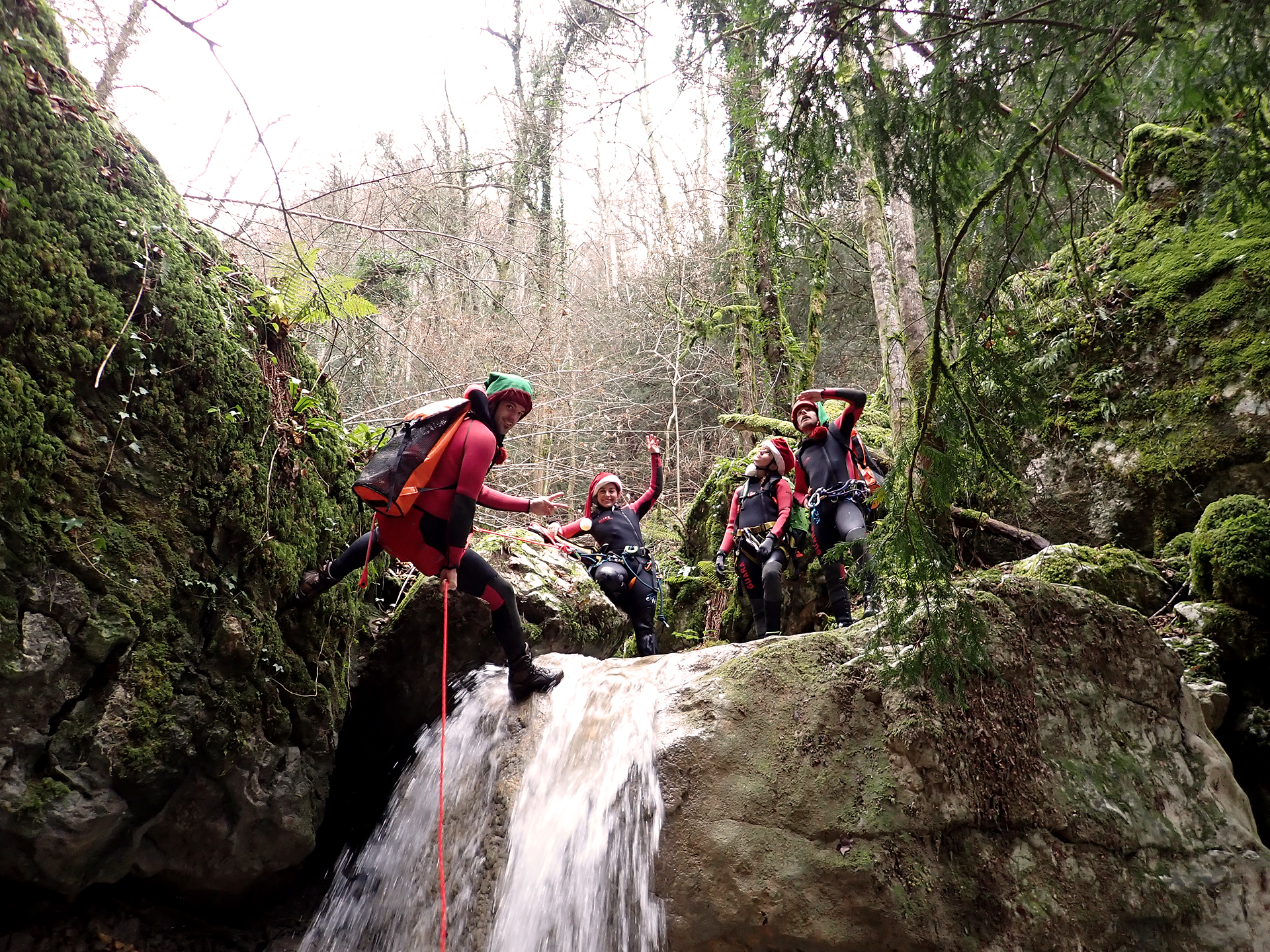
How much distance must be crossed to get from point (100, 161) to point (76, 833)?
3.38 meters

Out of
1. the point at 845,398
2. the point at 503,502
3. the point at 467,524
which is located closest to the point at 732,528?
the point at 845,398

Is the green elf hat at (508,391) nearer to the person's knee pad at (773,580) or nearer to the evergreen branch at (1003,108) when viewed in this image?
the evergreen branch at (1003,108)

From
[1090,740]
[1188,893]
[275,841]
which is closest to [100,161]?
[275,841]

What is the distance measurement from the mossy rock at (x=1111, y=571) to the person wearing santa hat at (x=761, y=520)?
2118mm

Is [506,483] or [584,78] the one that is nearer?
[584,78]

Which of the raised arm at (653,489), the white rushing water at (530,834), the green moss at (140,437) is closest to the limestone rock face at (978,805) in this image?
the white rushing water at (530,834)

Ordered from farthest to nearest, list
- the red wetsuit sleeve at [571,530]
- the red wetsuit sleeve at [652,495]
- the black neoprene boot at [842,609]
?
the red wetsuit sleeve at [652,495] < the red wetsuit sleeve at [571,530] < the black neoprene boot at [842,609]

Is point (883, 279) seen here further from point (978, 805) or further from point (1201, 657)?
point (978, 805)

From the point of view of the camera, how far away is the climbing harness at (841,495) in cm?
627

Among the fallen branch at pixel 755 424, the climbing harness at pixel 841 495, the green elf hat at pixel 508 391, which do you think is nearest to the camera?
the green elf hat at pixel 508 391

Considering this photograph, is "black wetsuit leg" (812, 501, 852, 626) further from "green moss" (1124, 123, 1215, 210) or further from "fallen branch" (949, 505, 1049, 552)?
"green moss" (1124, 123, 1215, 210)

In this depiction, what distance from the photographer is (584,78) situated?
28.9ft

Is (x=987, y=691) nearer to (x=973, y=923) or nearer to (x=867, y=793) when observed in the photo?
(x=867, y=793)

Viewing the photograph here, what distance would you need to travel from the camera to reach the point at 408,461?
405cm
